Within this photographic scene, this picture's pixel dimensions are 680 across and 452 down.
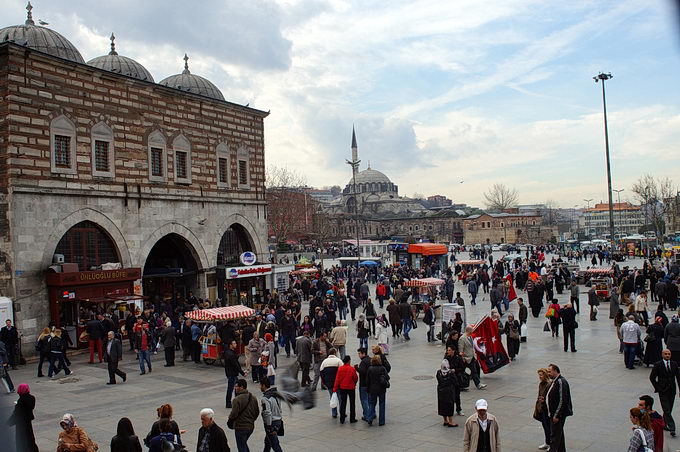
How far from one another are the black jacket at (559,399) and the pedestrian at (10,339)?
15033 mm

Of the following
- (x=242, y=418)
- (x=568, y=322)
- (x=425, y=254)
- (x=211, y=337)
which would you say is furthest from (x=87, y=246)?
(x=425, y=254)

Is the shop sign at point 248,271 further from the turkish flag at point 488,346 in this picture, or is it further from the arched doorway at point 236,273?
the turkish flag at point 488,346

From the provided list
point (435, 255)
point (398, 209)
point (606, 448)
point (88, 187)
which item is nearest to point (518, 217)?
point (398, 209)

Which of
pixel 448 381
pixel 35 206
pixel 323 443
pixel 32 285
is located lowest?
pixel 323 443

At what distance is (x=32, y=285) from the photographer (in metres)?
19.7

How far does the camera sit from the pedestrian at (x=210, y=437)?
7625mm

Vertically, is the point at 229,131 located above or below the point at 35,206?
above

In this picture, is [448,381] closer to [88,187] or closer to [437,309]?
[437,309]

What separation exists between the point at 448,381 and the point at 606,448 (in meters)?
2.60

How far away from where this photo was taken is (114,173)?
23094mm

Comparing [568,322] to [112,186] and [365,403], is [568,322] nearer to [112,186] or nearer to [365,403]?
[365,403]

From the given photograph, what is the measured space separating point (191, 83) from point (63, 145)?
12.2 m

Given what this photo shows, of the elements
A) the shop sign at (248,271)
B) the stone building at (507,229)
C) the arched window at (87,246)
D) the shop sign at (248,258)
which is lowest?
the shop sign at (248,271)

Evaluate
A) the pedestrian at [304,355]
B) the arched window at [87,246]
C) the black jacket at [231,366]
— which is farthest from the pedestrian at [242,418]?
the arched window at [87,246]
